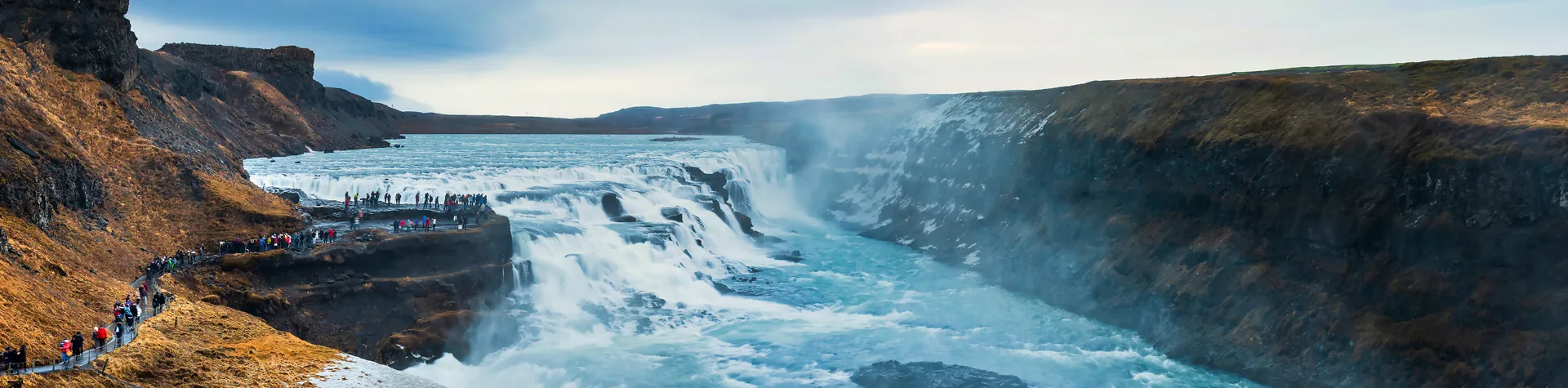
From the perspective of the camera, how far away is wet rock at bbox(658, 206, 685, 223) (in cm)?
4850

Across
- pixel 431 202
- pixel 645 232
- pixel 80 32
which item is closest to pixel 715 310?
pixel 645 232

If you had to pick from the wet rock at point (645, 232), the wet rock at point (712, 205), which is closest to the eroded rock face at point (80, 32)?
the wet rock at point (645, 232)

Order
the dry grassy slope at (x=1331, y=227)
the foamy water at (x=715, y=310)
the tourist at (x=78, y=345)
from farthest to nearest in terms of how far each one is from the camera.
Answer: the foamy water at (x=715, y=310), the dry grassy slope at (x=1331, y=227), the tourist at (x=78, y=345)

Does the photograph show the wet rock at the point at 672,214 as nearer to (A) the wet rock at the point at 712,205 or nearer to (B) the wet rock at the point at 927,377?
(A) the wet rock at the point at 712,205

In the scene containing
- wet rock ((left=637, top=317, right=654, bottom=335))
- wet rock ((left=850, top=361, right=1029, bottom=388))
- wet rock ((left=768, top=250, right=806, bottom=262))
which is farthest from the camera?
→ wet rock ((left=768, top=250, right=806, bottom=262))

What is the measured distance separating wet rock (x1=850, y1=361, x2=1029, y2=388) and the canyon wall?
747cm

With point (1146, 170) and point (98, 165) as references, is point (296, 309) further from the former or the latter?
point (1146, 170)

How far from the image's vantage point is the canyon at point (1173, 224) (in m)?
23.2

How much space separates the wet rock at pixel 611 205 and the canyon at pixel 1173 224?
565 inches

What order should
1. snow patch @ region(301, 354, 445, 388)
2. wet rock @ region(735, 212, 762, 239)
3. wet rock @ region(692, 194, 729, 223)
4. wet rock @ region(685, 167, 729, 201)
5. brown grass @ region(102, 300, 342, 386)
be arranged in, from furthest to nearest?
1. wet rock @ region(685, 167, 729, 201)
2. wet rock @ region(735, 212, 762, 239)
3. wet rock @ region(692, 194, 729, 223)
4. snow patch @ region(301, 354, 445, 388)
5. brown grass @ region(102, 300, 342, 386)

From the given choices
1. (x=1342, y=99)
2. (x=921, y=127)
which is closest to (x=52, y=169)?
(x=1342, y=99)

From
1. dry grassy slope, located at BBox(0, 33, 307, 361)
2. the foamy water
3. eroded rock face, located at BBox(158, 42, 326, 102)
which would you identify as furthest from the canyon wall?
eroded rock face, located at BBox(158, 42, 326, 102)

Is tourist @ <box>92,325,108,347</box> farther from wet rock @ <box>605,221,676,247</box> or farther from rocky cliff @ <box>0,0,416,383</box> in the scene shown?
wet rock @ <box>605,221,676,247</box>

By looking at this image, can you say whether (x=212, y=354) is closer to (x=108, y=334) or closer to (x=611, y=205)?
(x=108, y=334)
